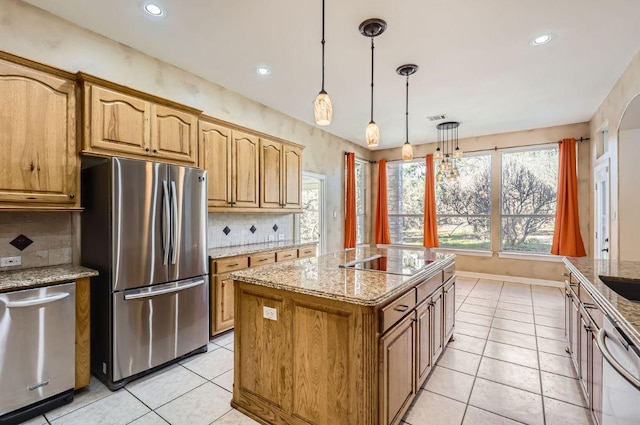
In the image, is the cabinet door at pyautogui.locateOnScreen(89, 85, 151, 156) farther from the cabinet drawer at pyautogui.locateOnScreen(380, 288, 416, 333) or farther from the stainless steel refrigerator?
the cabinet drawer at pyautogui.locateOnScreen(380, 288, 416, 333)

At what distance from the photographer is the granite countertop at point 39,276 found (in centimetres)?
189

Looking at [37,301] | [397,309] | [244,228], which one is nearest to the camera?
[397,309]

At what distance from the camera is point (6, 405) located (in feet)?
6.11

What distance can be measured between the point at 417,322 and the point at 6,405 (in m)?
2.66

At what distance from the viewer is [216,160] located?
11.1ft

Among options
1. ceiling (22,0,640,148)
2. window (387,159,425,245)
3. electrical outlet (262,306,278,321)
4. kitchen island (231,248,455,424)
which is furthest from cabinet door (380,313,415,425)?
window (387,159,425,245)

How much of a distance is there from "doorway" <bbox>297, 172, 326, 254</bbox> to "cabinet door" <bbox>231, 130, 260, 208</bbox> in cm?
179

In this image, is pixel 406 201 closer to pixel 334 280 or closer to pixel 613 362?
pixel 334 280

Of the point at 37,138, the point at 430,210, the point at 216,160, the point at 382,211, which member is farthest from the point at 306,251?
the point at 430,210

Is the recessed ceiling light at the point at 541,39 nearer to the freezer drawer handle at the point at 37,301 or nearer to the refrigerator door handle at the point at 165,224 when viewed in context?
the refrigerator door handle at the point at 165,224

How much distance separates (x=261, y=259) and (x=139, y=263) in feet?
4.55

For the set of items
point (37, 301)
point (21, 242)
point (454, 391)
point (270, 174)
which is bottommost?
point (454, 391)

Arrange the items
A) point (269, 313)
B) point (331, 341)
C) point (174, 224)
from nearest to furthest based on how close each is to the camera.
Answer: point (331, 341) → point (269, 313) → point (174, 224)

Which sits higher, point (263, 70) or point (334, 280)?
point (263, 70)
